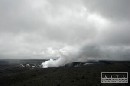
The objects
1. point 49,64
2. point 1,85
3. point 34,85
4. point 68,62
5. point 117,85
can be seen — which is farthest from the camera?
point 68,62

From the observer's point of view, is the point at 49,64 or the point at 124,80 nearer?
the point at 124,80

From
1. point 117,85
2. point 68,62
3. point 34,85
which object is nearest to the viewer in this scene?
point 117,85

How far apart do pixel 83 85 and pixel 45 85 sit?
10.2 meters

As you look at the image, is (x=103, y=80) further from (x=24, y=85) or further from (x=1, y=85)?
(x=1, y=85)

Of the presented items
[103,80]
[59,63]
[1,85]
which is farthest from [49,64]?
[103,80]

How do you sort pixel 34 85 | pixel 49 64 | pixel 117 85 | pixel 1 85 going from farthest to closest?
pixel 49 64 → pixel 1 85 → pixel 34 85 → pixel 117 85

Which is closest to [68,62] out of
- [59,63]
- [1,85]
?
[59,63]

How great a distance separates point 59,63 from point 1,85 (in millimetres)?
97446

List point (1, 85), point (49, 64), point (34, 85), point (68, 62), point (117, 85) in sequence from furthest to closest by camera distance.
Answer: point (68, 62), point (49, 64), point (1, 85), point (34, 85), point (117, 85)

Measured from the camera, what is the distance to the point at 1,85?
54.3 m

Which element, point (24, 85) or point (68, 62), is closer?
point (24, 85)

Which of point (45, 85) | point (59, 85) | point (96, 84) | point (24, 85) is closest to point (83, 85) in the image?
point (96, 84)

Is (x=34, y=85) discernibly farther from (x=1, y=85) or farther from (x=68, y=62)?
(x=68, y=62)

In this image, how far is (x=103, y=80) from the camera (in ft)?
156
